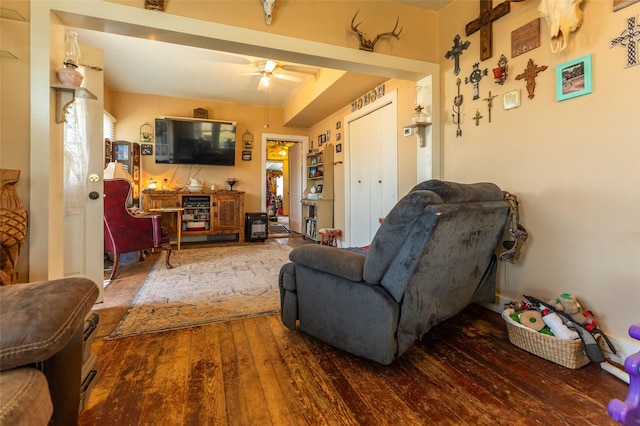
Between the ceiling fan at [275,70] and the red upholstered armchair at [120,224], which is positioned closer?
the red upholstered armchair at [120,224]

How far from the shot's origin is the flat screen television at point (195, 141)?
5293mm

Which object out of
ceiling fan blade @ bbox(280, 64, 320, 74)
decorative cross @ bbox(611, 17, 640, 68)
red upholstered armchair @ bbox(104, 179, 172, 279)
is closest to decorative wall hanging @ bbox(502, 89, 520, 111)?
decorative cross @ bbox(611, 17, 640, 68)

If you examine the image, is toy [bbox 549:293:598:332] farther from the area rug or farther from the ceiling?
the ceiling

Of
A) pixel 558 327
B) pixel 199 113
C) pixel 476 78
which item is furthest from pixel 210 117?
pixel 558 327

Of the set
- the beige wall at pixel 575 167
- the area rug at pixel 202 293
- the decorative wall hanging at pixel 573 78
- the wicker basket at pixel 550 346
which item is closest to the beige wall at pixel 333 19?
the beige wall at pixel 575 167

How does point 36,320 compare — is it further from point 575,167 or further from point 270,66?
point 270,66

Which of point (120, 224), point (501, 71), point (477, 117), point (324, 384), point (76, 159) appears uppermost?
point (501, 71)

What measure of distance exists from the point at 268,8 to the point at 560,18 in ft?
6.03

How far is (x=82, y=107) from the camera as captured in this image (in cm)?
235

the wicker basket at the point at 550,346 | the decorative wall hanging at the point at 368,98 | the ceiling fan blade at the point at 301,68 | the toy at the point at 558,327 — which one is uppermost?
the ceiling fan blade at the point at 301,68

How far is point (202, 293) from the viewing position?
268cm

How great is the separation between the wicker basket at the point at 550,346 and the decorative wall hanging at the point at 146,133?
5.89 meters

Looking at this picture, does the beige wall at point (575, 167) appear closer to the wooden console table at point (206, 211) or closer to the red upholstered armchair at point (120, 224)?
the red upholstered armchair at point (120, 224)

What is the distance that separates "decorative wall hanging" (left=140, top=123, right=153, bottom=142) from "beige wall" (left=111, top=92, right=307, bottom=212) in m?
0.06
